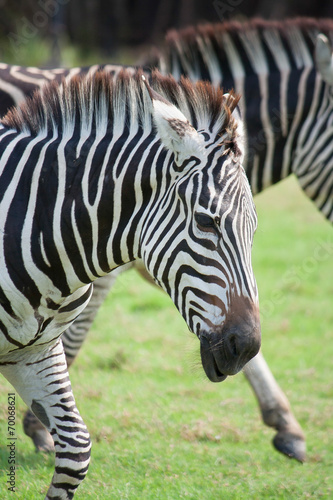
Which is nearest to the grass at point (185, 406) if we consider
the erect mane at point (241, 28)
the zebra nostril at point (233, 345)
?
the zebra nostril at point (233, 345)

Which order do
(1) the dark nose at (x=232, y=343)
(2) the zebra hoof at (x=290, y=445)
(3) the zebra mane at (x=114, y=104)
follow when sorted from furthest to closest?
1. (2) the zebra hoof at (x=290, y=445)
2. (3) the zebra mane at (x=114, y=104)
3. (1) the dark nose at (x=232, y=343)

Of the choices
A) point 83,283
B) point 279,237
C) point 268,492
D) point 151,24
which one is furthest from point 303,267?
point 151,24

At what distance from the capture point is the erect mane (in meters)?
5.46

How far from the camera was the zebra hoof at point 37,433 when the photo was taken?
184 inches

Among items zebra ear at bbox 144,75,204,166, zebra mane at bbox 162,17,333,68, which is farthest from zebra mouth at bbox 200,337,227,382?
zebra mane at bbox 162,17,333,68

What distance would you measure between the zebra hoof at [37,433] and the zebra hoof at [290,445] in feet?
6.06

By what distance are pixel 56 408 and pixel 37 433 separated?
59.2 inches

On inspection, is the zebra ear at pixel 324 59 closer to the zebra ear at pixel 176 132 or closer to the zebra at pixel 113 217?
the zebra at pixel 113 217

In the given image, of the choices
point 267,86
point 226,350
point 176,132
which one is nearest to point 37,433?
point 226,350

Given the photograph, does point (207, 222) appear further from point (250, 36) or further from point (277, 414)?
point (250, 36)

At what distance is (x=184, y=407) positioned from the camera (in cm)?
567

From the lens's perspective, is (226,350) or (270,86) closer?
(226,350)

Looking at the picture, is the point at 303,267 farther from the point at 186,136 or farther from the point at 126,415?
the point at 186,136

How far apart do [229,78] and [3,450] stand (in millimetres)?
3601
